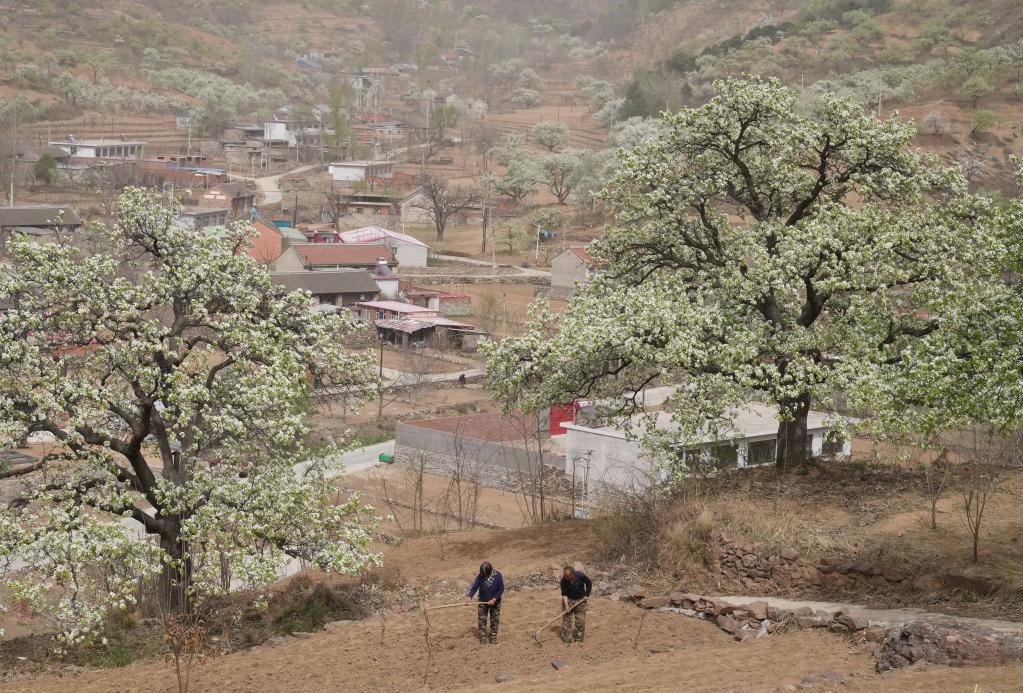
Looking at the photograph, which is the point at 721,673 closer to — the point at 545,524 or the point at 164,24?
the point at 545,524

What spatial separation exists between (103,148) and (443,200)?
32.2m

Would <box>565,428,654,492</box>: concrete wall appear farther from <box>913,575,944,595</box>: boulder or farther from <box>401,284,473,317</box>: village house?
<box>401,284,473,317</box>: village house

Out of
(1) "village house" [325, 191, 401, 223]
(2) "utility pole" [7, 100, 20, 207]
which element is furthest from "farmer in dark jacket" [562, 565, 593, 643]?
(1) "village house" [325, 191, 401, 223]

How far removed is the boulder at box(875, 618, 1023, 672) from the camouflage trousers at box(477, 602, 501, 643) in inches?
180

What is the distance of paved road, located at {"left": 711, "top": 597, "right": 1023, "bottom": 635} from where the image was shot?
1433 cm

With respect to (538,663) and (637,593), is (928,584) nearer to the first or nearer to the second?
(637,593)

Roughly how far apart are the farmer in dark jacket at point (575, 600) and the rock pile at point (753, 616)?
4.94ft

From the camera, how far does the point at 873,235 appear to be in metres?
21.4

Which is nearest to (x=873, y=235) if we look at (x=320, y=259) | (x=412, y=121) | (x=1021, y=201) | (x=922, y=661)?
(x=1021, y=201)

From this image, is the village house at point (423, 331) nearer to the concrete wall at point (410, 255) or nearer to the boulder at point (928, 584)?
the concrete wall at point (410, 255)

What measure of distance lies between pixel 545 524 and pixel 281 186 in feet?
289

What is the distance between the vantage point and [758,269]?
21812 millimetres

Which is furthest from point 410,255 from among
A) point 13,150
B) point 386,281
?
point 13,150

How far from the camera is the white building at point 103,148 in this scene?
340ft
